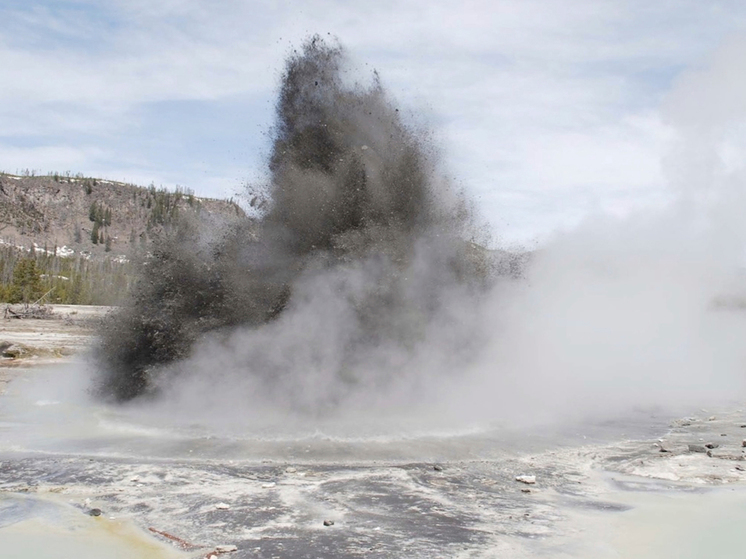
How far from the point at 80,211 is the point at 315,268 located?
178992 millimetres

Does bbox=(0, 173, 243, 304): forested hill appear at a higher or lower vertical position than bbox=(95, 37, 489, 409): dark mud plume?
higher

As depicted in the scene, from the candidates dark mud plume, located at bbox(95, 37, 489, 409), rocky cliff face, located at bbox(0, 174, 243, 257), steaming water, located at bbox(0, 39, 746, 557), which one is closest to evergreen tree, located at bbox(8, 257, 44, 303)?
steaming water, located at bbox(0, 39, 746, 557)

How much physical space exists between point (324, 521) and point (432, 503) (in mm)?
1591

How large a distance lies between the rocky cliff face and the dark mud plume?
145919 millimetres

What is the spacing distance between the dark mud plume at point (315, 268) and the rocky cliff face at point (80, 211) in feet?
479

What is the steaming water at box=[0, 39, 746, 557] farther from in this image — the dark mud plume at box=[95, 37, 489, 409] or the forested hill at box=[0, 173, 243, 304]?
the forested hill at box=[0, 173, 243, 304]

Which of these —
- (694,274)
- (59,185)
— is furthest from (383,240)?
(59,185)

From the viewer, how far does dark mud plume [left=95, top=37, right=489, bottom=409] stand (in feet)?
52.4

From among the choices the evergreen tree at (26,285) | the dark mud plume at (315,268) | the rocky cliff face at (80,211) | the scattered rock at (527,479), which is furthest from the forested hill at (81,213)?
the scattered rock at (527,479)

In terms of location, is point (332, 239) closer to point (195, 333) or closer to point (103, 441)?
point (195, 333)

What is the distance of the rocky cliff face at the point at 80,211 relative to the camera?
16312 cm

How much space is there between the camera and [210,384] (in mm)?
16172

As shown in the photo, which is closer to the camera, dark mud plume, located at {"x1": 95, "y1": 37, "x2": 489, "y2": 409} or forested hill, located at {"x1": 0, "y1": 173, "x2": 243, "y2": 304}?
dark mud plume, located at {"x1": 95, "y1": 37, "x2": 489, "y2": 409}

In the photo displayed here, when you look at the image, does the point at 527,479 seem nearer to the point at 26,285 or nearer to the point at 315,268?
the point at 315,268
